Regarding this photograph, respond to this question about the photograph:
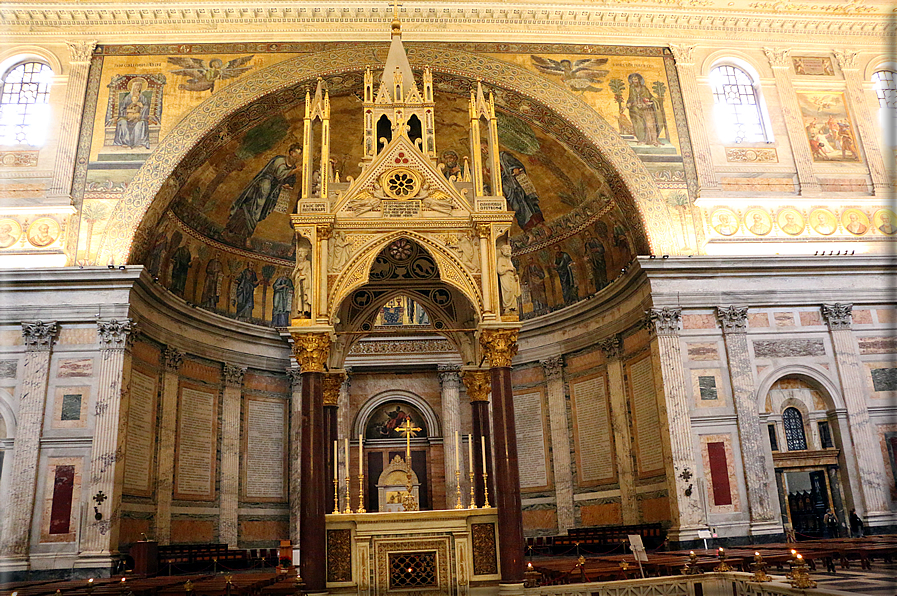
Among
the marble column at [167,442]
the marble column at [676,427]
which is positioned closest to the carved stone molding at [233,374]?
the marble column at [167,442]

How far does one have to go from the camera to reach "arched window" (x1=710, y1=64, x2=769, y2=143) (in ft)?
71.1

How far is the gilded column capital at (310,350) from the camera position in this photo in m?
12.3

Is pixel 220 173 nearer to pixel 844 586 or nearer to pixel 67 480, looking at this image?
pixel 67 480

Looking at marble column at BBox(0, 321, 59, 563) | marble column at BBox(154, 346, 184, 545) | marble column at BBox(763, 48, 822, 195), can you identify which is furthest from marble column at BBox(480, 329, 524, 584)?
marble column at BBox(763, 48, 822, 195)

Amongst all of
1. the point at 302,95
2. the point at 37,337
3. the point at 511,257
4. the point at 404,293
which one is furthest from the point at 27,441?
the point at 511,257

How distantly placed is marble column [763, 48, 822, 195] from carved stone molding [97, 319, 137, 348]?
63.4 feet

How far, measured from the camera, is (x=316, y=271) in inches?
500

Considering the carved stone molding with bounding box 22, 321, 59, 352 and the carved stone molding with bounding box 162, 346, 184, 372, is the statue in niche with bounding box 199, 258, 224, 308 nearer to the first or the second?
the carved stone molding with bounding box 162, 346, 184, 372

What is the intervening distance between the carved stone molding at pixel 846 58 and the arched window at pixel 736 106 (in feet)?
9.51

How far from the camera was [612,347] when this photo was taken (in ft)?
74.9

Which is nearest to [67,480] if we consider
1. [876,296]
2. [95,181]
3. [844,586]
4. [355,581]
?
[95,181]

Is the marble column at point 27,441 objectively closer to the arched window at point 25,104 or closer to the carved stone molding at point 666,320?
the arched window at point 25,104

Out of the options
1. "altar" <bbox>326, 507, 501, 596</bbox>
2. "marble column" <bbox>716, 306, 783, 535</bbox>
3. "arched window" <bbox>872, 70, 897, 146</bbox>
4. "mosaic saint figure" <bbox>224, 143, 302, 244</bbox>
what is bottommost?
"altar" <bbox>326, 507, 501, 596</bbox>

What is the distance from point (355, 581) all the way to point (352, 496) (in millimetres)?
14085
